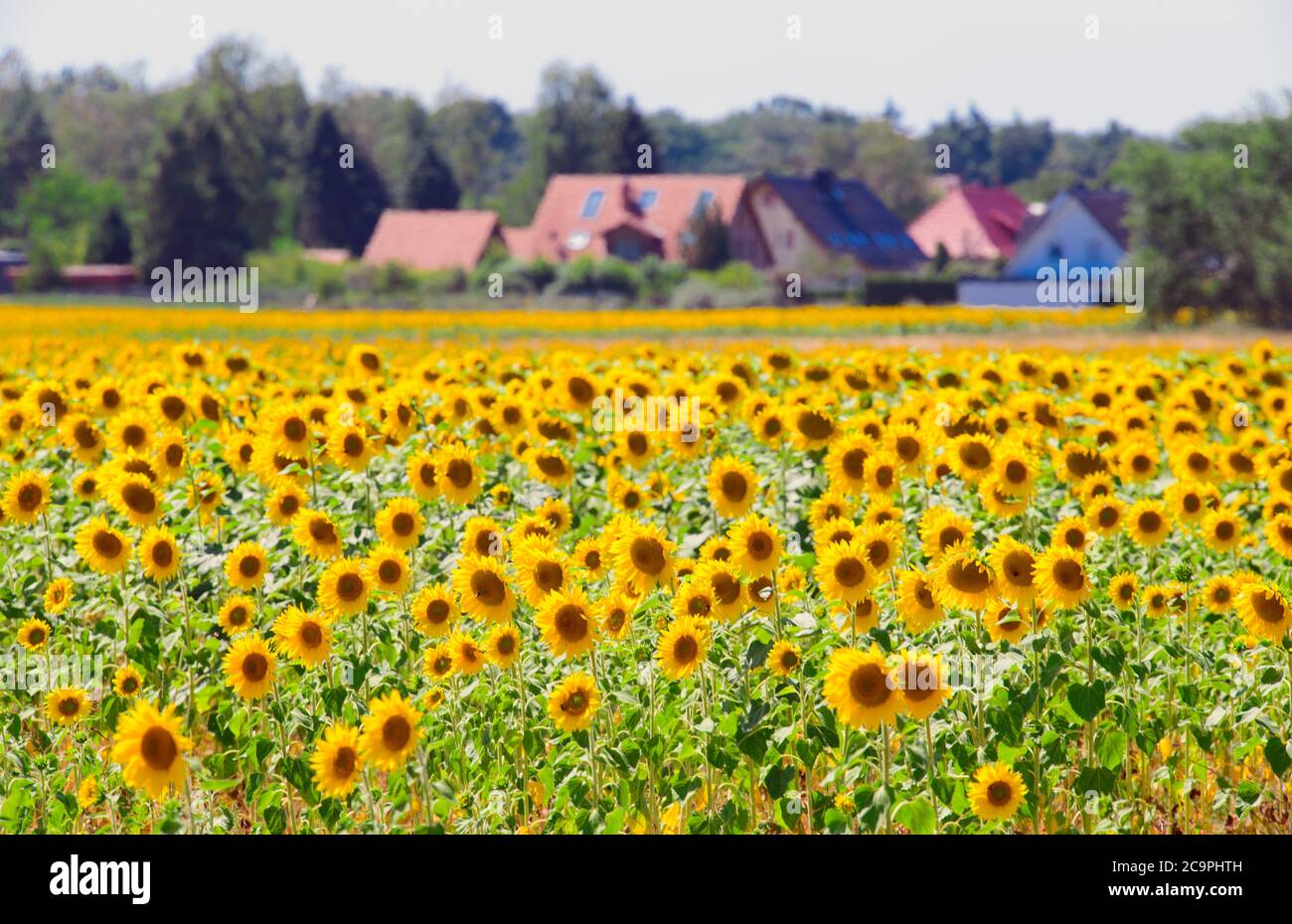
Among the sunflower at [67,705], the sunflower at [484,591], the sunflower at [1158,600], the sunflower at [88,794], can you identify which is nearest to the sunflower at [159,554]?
the sunflower at [67,705]

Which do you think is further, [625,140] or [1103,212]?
[625,140]

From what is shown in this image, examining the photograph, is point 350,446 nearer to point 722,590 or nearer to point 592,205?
point 722,590

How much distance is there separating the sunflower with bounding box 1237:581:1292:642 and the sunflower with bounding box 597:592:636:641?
1.96 meters

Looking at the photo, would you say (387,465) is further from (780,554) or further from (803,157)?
(803,157)

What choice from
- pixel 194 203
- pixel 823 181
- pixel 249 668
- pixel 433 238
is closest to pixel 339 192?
pixel 194 203

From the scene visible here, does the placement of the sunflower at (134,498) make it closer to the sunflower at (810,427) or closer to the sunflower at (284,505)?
the sunflower at (284,505)

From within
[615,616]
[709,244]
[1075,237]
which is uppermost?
[1075,237]

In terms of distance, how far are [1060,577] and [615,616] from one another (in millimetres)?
1371

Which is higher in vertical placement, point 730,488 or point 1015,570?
point 730,488

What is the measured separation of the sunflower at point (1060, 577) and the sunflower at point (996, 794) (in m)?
0.65

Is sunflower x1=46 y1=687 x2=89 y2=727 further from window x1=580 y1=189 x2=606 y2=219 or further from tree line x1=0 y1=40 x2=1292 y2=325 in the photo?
window x1=580 y1=189 x2=606 y2=219

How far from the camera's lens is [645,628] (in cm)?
564

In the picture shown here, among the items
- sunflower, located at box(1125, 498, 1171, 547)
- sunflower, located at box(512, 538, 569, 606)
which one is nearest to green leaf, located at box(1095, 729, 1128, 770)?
sunflower, located at box(1125, 498, 1171, 547)

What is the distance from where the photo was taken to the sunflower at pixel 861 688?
400 centimetres
